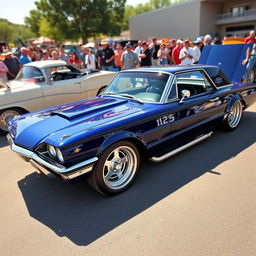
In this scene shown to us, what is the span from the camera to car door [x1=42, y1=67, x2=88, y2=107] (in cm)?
597

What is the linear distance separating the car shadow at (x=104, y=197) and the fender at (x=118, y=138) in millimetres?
650

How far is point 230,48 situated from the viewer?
7762 mm

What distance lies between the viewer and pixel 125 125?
9.72 ft

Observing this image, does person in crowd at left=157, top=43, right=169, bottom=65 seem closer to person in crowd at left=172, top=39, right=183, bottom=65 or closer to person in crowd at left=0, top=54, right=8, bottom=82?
person in crowd at left=172, top=39, right=183, bottom=65

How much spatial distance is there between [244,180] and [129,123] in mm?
1740

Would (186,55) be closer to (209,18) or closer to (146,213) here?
(146,213)

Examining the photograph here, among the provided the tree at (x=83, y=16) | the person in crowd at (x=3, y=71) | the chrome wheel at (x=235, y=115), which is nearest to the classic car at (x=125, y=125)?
the chrome wheel at (x=235, y=115)

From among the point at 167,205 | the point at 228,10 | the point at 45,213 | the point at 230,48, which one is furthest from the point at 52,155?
the point at 228,10

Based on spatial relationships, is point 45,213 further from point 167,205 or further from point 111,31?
point 111,31

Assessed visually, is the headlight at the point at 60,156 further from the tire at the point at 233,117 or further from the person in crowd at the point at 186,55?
the person in crowd at the point at 186,55

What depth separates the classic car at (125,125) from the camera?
2.66 m

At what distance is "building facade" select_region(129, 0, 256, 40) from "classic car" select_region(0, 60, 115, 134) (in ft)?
108

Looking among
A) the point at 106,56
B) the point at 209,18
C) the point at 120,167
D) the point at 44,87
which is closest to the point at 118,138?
the point at 120,167

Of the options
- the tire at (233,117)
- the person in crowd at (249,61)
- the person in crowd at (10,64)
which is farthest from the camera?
the person in crowd at (10,64)
